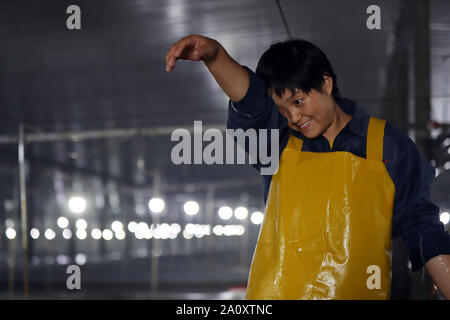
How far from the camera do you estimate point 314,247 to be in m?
1.35

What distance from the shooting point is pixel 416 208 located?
54.1 inches

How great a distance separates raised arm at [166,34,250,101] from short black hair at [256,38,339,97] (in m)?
0.14

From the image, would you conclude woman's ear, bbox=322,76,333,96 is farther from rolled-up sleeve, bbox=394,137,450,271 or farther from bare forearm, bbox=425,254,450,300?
bare forearm, bbox=425,254,450,300

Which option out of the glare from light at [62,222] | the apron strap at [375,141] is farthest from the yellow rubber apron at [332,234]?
the glare from light at [62,222]

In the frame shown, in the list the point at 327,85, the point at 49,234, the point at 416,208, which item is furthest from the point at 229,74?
the point at 49,234

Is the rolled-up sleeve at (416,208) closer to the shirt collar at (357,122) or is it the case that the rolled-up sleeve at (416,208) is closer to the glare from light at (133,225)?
the shirt collar at (357,122)

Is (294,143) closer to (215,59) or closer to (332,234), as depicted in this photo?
(332,234)

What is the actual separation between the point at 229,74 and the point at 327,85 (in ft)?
1.26

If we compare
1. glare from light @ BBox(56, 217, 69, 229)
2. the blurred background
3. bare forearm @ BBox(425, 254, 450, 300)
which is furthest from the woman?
glare from light @ BBox(56, 217, 69, 229)

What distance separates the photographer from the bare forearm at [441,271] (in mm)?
1286

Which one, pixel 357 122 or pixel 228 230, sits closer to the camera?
pixel 357 122

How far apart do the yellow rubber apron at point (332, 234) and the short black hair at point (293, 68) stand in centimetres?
25

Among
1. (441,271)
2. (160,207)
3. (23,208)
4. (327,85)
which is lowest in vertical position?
(160,207)
